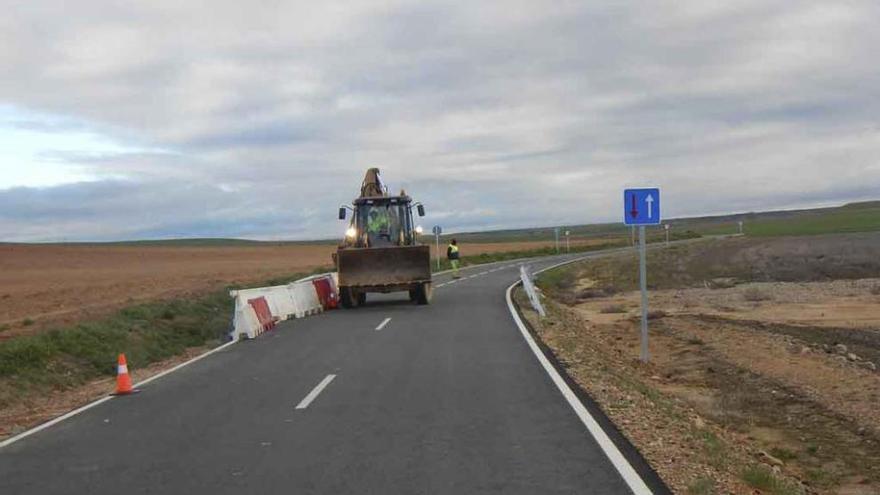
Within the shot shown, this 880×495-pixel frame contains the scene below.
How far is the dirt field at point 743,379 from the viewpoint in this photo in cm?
852

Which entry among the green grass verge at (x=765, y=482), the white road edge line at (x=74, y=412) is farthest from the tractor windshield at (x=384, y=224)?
the green grass verge at (x=765, y=482)

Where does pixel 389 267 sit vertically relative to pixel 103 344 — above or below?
above

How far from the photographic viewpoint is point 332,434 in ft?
28.0

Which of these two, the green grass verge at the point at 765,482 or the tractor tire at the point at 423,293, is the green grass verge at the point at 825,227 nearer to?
the tractor tire at the point at 423,293

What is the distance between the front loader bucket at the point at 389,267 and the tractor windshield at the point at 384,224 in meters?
0.84

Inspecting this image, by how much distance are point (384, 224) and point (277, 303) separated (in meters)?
4.51

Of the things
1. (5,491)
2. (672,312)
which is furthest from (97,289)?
(5,491)

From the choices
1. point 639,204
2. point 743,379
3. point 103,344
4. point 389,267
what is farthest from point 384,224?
point 743,379

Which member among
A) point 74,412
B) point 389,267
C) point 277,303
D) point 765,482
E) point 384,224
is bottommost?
point 765,482

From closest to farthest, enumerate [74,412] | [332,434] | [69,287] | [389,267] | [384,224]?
[332,434]
[74,412]
[389,267]
[384,224]
[69,287]

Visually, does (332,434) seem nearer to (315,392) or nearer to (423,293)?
(315,392)

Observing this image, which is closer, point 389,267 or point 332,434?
point 332,434

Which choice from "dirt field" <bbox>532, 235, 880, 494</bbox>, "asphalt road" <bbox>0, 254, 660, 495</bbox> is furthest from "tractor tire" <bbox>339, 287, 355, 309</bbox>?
"asphalt road" <bbox>0, 254, 660, 495</bbox>

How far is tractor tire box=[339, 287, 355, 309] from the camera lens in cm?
2497
